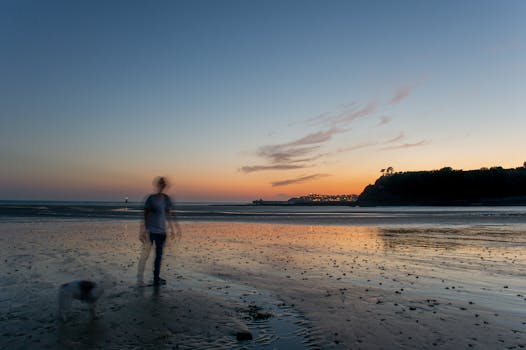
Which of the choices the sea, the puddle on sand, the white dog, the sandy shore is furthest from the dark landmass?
the white dog

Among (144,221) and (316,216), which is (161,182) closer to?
(144,221)

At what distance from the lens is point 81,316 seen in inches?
326

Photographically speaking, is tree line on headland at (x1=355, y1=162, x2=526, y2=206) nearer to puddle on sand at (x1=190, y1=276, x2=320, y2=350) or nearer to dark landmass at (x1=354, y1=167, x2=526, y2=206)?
dark landmass at (x1=354, y1=167, x2=526, y2=206)

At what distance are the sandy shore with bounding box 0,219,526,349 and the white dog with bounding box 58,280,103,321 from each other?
0.25 metres

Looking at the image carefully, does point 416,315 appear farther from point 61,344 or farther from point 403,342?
point 61,344

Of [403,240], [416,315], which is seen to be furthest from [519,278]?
[403,240]

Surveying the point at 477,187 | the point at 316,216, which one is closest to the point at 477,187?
the point at 477,187

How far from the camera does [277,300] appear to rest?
9.70m

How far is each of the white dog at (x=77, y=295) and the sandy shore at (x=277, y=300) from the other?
0.25m

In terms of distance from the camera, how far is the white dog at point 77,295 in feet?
26.2

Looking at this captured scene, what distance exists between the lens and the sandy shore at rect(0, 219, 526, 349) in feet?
23.0

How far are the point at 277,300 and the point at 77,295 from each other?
4.32 meters

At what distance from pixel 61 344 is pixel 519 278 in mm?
12085

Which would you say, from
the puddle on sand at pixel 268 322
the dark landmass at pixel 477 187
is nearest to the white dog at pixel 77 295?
the puddle on sand at pixel 268 322
